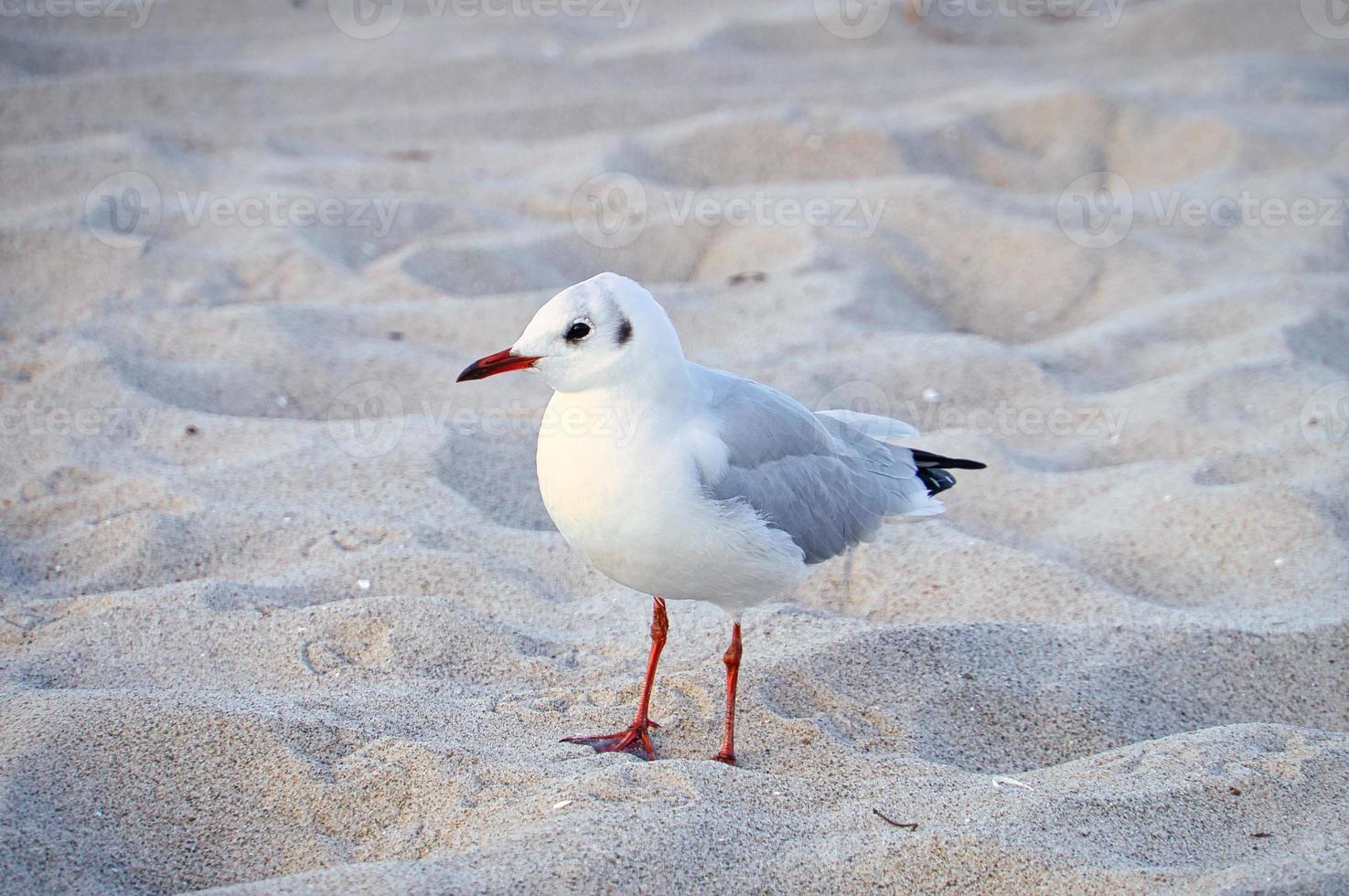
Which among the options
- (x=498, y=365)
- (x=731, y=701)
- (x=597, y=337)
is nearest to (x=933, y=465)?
(x=731, y=701)

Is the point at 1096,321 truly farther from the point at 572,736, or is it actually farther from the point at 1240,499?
the point at 572,736

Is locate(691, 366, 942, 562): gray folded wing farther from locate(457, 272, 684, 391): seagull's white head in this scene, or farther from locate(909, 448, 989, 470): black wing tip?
locate(457, 272, 684, 391): seagull's white head

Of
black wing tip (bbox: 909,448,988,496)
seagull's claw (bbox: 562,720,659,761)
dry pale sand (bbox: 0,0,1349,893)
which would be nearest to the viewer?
dry pale sand (bbox: 0,0,1349,893)

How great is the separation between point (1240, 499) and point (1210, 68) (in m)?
5.24

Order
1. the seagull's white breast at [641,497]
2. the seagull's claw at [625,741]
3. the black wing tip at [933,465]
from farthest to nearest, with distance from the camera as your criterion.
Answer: the black wing tip at [933,465]
the seagull's claw at [625,741]
the seagull's white breast at [641,497]

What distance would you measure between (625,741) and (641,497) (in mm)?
637

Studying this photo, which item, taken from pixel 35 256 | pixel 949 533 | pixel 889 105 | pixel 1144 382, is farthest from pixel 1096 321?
pixel 35 256

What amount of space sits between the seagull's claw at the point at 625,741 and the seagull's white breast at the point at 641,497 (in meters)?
0.37

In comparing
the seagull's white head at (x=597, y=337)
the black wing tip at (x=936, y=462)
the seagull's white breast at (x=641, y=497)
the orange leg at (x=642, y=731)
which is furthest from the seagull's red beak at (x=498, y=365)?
the black wing tip at (x=936, y=462)

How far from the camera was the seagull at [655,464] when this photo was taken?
2.76 meters

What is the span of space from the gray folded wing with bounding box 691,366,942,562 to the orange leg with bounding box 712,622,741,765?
0.31m

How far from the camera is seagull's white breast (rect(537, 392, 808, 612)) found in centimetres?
275

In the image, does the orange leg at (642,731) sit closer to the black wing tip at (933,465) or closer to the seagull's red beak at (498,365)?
the seagull's red beak at (498,365)

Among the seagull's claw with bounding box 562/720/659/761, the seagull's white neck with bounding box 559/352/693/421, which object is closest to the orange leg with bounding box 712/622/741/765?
the seagull's claw with bounding box 562/720/659/761
